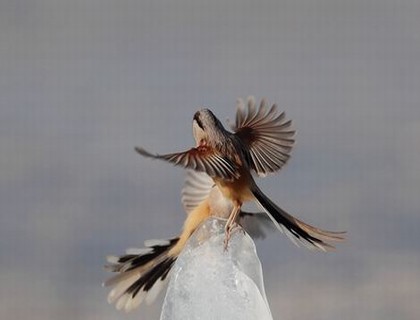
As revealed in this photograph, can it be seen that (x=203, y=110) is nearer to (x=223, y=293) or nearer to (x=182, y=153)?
(x=182, y=153)

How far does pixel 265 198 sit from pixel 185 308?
0.42 m

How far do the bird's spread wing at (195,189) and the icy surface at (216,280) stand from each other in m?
0.20

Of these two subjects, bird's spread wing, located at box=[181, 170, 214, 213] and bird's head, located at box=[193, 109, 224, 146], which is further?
bird's spread wing, located at box=[181, 170, 214, 213]

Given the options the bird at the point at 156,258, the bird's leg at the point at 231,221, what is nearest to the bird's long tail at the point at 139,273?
the bird at the point at 156,258

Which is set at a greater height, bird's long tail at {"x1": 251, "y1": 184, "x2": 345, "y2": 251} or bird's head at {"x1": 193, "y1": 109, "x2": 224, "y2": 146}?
bird's head at {"x1": 193, "y1": 109, "x2": 224, "y2": 146}

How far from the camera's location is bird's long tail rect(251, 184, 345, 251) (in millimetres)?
3277

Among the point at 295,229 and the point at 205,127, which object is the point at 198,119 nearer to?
the point at 205,127

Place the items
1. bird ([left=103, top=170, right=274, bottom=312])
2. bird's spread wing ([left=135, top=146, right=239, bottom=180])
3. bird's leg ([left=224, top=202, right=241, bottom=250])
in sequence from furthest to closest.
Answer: bird ([left=103, top=170, right=274, bottom=312])
bird's leg ([left=224, top=202, right=241, bottom=250])
bird's spread wing ([left=135, top=146, right=239, bottom=180])

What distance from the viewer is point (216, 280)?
3.19 metres

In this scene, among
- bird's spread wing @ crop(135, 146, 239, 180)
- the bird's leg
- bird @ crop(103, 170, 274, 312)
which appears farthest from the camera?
bird @ crop(103, 170, 274, 312)

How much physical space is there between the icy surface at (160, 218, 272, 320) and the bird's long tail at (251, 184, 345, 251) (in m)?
0.10

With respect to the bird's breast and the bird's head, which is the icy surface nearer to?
the bird's breast

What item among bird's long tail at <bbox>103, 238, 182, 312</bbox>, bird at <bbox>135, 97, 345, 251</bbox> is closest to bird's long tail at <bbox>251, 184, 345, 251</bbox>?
bird at <bbox>135, 97, 345, 251</bbox>

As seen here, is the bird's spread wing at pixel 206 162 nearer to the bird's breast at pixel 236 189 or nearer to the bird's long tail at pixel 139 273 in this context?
the bird's breast at pixel 236 189
